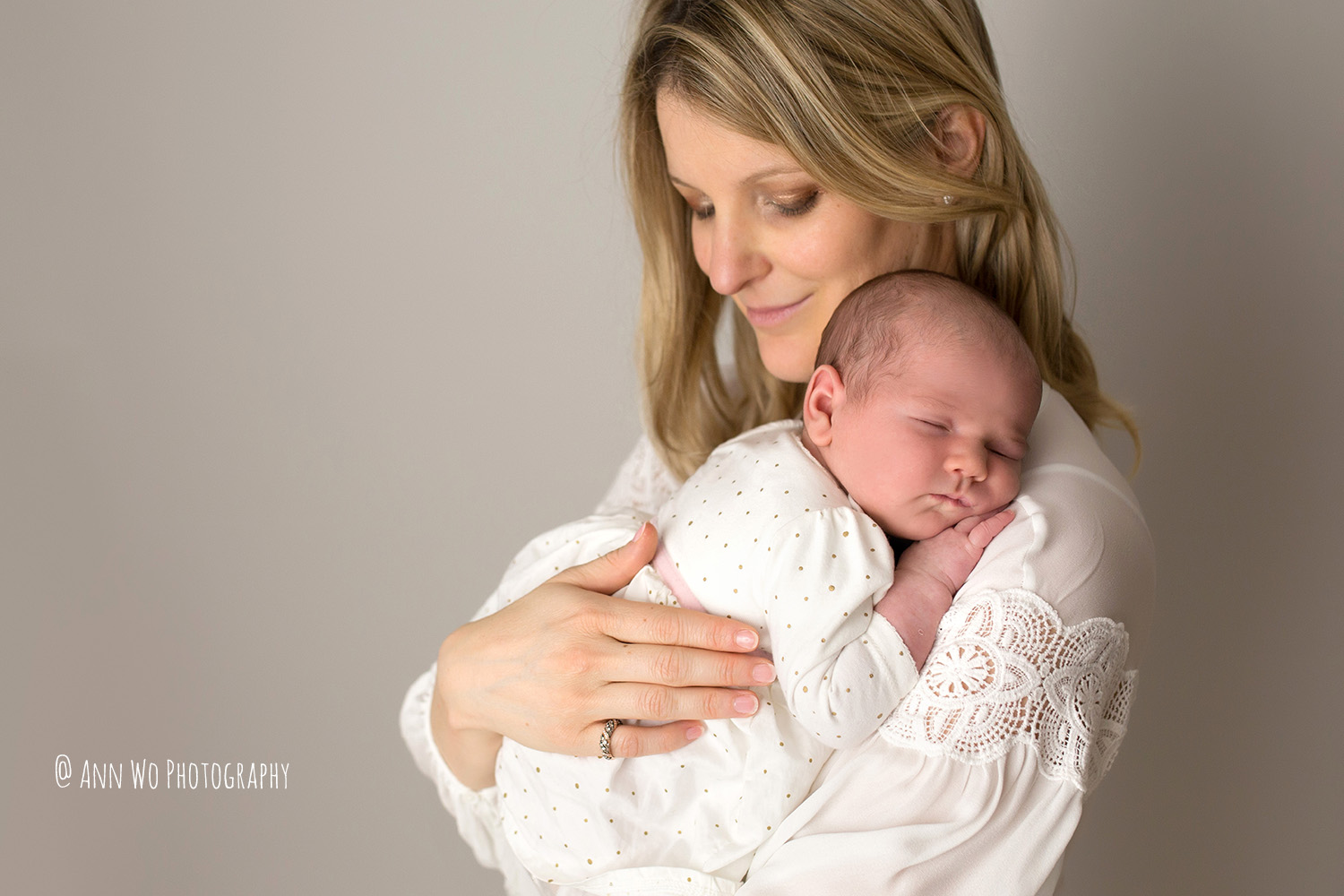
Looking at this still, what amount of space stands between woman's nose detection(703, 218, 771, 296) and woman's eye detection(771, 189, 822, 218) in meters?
0.07

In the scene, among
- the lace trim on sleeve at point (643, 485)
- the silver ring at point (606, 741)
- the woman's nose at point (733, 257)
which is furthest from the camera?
the lace trim on sleeve at point (643, 485)

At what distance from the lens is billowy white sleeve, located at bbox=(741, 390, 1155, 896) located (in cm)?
136

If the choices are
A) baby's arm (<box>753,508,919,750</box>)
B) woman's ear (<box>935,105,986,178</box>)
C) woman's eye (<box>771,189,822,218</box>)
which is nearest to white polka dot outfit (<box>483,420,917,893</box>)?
baby's arm (<box>753,508,919,750</box>)

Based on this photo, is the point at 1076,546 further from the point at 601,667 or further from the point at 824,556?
the point at 601,667

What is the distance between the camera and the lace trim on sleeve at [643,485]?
2.43 metres

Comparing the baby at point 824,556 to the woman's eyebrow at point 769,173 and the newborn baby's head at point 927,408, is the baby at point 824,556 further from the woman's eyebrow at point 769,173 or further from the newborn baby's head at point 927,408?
the woman's eyebrow at point 769,173

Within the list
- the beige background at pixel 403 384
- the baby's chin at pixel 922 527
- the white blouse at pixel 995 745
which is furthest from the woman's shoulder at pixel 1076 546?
the beige background at pixel 403 384

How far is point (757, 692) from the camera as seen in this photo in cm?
159

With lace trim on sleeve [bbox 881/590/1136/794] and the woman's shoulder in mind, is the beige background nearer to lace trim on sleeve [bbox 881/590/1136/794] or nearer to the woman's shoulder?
the woman's shoulder

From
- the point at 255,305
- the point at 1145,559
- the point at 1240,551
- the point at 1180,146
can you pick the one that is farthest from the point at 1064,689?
the point at 255,305

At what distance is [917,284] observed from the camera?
64.6 inches

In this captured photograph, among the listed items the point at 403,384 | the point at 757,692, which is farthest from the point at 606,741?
the point at 403,384

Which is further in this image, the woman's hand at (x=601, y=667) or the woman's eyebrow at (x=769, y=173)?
the woman's eyebrow at (x=769, y=173)

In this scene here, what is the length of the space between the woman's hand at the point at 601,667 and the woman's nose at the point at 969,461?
0.37m
